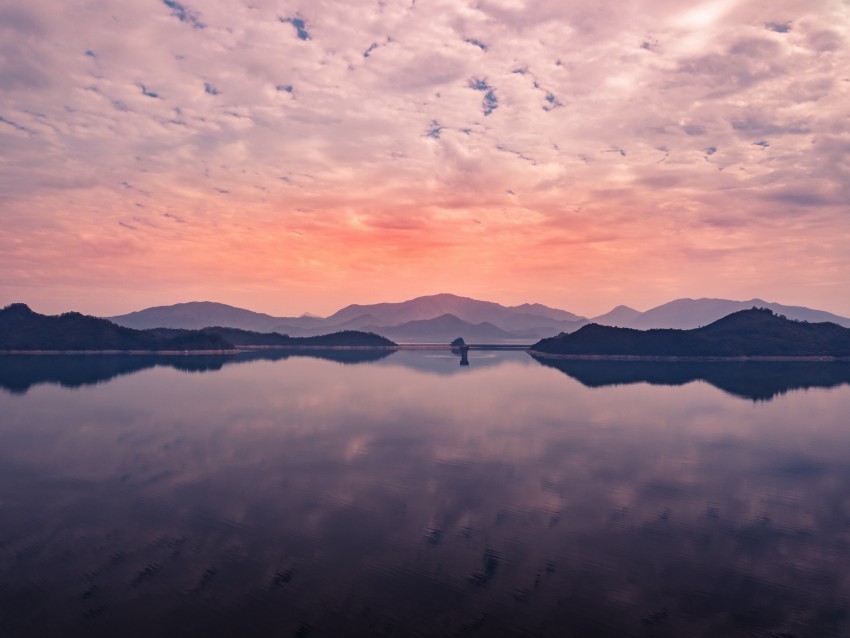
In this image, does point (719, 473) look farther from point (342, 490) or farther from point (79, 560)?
point (79, 560)

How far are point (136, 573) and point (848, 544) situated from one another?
37.7 m

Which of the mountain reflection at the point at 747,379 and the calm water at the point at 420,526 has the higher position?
the mountain reflection at the point at 747,379

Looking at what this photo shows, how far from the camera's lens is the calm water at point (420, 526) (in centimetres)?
1936

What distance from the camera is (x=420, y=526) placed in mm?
28531

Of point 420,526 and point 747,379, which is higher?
point 747,379

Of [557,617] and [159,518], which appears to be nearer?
[557,617]

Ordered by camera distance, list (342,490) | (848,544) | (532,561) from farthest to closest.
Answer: (342,490) < (848,544) < (532,561)

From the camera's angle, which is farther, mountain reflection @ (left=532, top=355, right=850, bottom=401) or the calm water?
mountain reflection @ (left=532, top=355, right=850, bottom=401)

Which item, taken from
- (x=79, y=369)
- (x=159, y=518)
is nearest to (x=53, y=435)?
(x=159, y=518)

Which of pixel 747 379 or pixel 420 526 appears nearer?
pixel 420 526

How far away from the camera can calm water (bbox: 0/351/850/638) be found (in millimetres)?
19359

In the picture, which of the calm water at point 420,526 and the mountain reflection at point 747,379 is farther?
the mountain reflection at point 747,379

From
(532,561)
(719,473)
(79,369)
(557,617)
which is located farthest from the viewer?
(79,369)

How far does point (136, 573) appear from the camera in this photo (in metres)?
22.3
